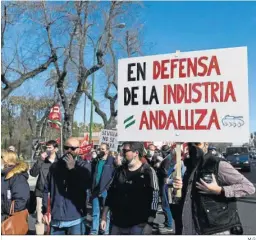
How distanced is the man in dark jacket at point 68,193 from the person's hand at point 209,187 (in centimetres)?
169

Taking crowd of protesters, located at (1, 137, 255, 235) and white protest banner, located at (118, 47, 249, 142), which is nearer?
crowd of protesters, located at (1, 137, 255, 235)

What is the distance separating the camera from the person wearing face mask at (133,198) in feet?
13.8

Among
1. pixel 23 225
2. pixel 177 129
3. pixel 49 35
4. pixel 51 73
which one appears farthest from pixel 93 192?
pixel 51 73

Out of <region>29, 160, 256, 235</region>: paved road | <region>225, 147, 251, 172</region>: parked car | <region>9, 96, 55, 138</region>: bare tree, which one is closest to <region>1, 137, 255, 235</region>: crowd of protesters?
<region>29, 160, 256, 235</region>: paved road

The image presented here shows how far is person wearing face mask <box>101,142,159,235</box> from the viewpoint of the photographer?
4199mm

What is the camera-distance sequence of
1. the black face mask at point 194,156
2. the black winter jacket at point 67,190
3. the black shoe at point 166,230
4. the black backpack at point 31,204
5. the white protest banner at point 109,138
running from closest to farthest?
the black face mask at point 194,156
the black winter jacket at point 67,190
the black backpack at point 31,204
the black shoe at point 166,230
the white protest banner at point 109,138

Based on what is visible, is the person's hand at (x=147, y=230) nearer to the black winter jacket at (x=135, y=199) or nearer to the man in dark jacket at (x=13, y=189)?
the black winter jacket at (x=135, y=199)

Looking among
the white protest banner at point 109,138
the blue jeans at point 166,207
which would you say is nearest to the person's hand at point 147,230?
the blue jeans at point 166,207

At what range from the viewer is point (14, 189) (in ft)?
16.6

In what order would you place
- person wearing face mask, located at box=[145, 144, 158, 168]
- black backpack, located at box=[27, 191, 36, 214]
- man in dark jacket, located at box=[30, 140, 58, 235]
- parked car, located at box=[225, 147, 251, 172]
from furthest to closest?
parked car, located at box=[225, 147, 251, 172], person wearing face mask, located at box=[145, 144, 158, 168], man in dark jacket, located at box=[30, 140, 58, 235], black backpack, located at box=[27, 191, 36, 214]

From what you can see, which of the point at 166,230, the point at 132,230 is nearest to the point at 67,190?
the point at 132,230

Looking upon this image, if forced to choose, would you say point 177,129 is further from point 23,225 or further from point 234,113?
point 23,225

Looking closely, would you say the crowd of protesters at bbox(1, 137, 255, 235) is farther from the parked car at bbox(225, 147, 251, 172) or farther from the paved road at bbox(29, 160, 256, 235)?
the parked car at bbox(225, 147, 251, 172)

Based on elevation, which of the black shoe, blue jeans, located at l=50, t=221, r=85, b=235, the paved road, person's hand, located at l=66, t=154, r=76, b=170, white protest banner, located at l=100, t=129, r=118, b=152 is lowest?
the black shoe
